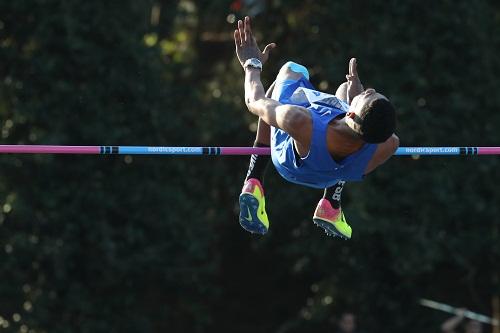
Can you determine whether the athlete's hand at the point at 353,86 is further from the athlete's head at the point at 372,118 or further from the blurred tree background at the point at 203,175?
the blurred tree background at the point at 203,175

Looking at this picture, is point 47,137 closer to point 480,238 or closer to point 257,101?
point 480,238

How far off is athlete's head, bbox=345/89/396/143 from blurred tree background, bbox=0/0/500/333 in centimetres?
612

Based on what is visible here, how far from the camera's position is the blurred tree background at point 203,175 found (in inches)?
490

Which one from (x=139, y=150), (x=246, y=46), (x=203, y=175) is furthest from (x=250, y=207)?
(x=203, y=175)

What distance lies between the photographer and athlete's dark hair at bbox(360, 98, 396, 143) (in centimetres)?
653

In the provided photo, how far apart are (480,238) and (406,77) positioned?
6.26 ft

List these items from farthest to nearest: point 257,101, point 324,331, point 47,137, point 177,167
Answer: point 324,331 → point 177,167 → point 47,137 → point 257,101

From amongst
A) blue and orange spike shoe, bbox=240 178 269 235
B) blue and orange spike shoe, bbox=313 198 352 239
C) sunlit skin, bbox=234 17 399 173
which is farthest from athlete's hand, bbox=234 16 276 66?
blue and orange spike shoe, bbox=313 198 352 239

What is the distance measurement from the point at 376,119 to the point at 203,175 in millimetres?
7530

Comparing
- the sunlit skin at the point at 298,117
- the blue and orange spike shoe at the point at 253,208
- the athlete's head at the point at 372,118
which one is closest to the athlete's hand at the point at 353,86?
the sunlit skin at the point at 298,117

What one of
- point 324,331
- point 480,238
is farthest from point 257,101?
point 324,331

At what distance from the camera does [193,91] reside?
1380cm

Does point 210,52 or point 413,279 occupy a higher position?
point 210,52

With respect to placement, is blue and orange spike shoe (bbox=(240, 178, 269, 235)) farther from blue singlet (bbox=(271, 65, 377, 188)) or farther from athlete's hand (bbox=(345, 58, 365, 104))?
athlete's hand (bbox=(345, 58, 365, 104))
